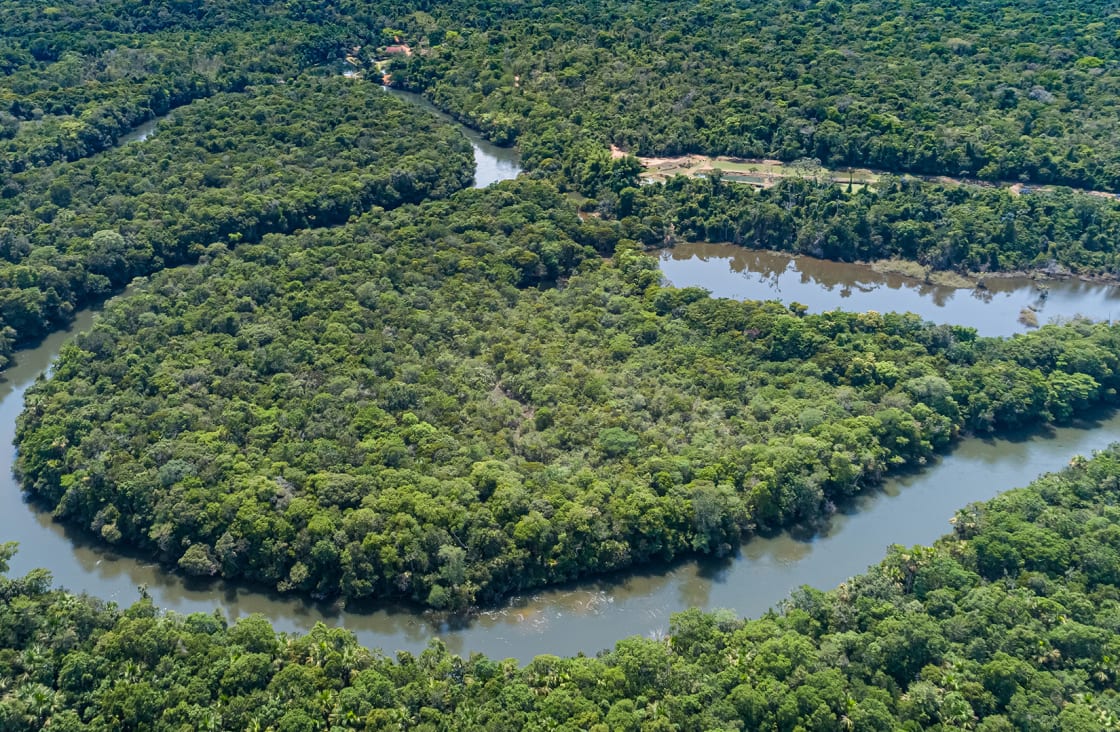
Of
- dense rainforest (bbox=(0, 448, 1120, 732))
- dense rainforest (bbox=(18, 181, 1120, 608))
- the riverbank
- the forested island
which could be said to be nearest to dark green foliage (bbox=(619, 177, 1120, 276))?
the forested island

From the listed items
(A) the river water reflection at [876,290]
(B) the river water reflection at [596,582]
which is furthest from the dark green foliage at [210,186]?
(A) the river water reflection at [876,290]

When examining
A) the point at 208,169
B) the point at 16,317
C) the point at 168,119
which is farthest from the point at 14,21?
the point at 16,317

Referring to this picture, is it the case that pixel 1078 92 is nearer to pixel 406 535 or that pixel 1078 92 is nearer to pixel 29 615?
pixel 406 535

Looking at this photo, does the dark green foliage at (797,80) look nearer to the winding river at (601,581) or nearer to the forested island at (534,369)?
the forested island at (534,369)

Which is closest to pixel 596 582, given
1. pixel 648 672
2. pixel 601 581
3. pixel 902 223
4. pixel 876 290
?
pixel 601 581

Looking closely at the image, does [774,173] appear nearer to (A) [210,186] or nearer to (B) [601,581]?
(A) [210,186]
